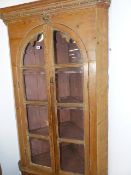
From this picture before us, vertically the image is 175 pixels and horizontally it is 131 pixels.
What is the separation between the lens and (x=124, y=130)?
1.71 meters

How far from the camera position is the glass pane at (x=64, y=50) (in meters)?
1.69

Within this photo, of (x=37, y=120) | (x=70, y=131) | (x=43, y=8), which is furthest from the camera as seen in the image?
(x=37, y=120)

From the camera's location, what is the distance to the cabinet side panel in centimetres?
154

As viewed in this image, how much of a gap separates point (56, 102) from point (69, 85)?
0.22 meters

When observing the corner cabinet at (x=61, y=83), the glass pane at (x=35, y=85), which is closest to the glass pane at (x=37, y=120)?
the corner cabinet at (x=61, y=83)

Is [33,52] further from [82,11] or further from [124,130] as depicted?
[124,130]

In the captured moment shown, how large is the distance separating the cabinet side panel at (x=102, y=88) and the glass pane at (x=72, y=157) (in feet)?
0.69

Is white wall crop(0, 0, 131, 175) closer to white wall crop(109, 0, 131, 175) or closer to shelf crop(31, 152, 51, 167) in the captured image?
white wall crop(109, 0, 131, 175)

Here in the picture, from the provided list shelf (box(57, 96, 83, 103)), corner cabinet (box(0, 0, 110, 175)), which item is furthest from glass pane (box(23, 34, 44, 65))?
shelf (box(57, 96, 83, 103))

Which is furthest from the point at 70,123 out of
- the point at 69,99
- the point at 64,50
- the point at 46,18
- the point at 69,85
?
the point at 46,18

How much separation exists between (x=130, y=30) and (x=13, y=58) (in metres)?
1.09

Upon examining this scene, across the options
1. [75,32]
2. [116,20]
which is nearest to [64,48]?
[75,32]

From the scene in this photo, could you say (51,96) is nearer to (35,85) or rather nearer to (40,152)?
(35,85)

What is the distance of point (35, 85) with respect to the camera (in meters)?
1.99
